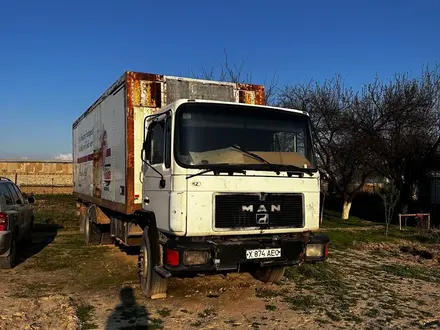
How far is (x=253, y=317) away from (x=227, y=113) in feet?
8.91

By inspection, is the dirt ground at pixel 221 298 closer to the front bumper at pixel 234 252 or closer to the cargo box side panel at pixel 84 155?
the front bumper at pixel 234 252

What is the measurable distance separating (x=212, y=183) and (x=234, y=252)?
935 mm

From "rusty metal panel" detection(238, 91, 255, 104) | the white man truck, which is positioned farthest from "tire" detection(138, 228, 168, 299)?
"rusty metal panel" detection(238, 91, 255, 104)

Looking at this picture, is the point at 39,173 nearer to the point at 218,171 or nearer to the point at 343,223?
the point at 343,223

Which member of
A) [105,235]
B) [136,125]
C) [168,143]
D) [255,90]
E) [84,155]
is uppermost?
[255,90]

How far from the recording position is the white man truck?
5551 millimetres

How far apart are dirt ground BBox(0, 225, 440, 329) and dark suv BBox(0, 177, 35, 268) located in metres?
0.33

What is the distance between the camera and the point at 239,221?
18.9 ft

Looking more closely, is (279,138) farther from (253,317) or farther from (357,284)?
(357,284)

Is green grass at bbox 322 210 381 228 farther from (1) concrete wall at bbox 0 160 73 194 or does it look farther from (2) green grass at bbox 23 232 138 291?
(1) concrete wall at bbox 0 160 73 194

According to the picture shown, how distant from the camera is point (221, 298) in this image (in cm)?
660

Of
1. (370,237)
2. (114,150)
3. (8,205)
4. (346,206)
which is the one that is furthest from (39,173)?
(114,150)

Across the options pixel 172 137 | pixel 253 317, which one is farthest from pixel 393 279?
pixel 172 137

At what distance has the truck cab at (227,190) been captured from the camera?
5.54 meters
